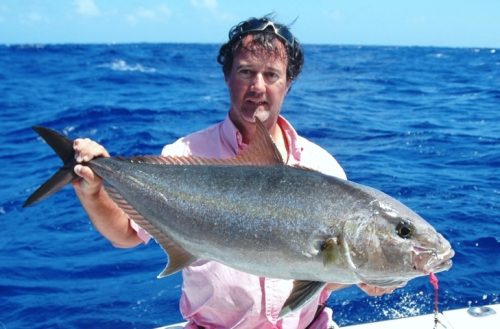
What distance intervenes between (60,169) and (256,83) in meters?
1.18

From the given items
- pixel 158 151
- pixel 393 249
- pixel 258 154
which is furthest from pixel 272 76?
pixel 158 151

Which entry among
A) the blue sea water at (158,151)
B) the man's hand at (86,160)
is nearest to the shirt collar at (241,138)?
the man's hand at (86,160)

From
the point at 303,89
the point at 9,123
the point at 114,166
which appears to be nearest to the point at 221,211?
the point at 114,166

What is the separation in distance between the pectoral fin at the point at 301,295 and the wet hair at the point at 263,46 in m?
1.50

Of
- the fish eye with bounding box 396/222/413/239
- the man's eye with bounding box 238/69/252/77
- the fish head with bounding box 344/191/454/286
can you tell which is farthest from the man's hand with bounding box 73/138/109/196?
the fish eye with bounding box 396/222/413/239

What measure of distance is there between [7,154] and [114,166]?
460 inches

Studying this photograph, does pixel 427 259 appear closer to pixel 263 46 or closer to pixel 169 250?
pixel 169 250

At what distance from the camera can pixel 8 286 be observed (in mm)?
6957

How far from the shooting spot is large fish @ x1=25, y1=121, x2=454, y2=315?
92.8 inches

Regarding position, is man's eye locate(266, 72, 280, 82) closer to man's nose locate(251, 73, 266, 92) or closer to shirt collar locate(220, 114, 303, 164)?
man's nose locate(251, 73, 266, 92)

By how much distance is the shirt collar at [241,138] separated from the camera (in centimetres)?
344

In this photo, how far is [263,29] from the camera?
340 cm

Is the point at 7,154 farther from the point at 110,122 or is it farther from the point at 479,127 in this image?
the point at 479,127

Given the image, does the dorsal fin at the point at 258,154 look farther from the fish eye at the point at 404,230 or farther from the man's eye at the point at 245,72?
the man's eye at the point at 245,72
